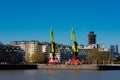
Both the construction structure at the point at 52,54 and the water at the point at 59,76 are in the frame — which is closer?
the water at the point at 59,76

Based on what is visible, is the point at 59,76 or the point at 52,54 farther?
the point at 52,54

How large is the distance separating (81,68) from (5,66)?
25.8 m

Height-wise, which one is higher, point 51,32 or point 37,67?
point 51,32

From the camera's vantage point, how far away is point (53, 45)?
559 feet

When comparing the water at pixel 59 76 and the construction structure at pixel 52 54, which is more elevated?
the construction structure at pixel 52 54

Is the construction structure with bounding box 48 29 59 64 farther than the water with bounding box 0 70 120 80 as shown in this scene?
Yes

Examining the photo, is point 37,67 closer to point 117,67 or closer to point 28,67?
point 28,67

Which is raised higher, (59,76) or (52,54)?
(52,54)

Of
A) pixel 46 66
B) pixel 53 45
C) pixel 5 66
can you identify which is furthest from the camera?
pixel 53 45

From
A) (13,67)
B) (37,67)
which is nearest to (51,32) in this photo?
(37,67)

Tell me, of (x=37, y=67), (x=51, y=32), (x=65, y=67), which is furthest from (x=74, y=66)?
(x=51, y=32)

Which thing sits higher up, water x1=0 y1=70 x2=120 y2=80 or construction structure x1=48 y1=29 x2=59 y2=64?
construction structure x1=48 y1=29 x2=59 y2=64

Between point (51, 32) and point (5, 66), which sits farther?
point (51, 32)

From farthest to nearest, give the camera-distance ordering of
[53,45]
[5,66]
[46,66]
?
[53,45] → [46,66] → [5,66]
